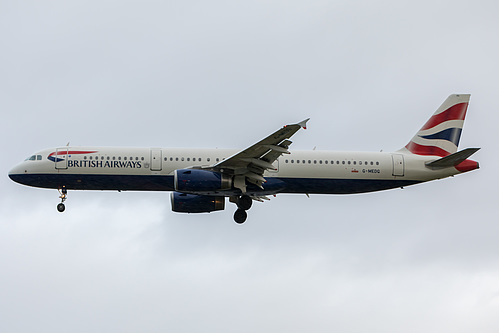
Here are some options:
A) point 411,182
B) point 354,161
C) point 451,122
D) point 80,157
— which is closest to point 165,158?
Answer: point 80,157

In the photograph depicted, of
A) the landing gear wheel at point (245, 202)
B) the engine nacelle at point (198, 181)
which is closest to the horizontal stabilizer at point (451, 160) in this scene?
the landing gear wheel at point (245, 202)

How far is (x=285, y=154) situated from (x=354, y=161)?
162 inches

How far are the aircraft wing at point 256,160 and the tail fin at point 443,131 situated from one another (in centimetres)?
976

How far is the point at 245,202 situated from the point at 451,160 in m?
12.0

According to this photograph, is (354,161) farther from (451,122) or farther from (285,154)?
(451,122)

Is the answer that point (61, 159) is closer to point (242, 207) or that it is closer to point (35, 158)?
point (35, 158)

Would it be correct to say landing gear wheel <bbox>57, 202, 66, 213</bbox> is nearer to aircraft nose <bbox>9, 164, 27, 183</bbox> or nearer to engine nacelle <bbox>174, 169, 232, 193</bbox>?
aircraft nose <bbox>9, 164, 27, 183</bbox>

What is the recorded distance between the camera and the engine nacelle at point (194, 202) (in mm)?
47375

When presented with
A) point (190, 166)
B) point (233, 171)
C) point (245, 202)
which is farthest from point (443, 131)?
point (190, 166)

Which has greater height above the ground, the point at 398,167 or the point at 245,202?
the point at 398,167

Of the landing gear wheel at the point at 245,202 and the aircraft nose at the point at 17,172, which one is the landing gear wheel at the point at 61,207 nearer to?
the aircraft nose at the point at 17,172

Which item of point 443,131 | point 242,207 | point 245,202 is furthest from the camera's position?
point 443,131

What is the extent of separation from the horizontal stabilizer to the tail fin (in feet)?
5.11

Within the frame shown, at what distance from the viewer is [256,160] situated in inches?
1670
